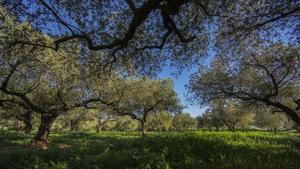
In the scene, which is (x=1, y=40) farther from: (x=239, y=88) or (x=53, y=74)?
(x=239, y=88)

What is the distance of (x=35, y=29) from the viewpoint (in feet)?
41.7

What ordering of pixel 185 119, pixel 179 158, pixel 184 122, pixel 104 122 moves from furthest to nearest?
pixel 184 122
pixel 185 119
pixel 104 122
pixel 179 158

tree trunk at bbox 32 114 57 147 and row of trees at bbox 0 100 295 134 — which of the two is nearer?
tree trunk at bbox 32 114 57 147

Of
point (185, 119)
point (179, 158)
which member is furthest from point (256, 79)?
point (185, 119)

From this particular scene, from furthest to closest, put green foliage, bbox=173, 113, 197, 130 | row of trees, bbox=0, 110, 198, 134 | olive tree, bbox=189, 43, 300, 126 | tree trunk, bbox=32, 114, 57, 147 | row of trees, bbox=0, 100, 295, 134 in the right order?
1. green foliage, bbox=173, 113, 197, 130
2. row of trees, bbox=0, 110, 198, 134
3. row of trees, bbox=0, 100, 295, 134
4. tree trunk, bbox=32, 114, 57, 147
5. olive tree, bbox=189, 43, 300, 126

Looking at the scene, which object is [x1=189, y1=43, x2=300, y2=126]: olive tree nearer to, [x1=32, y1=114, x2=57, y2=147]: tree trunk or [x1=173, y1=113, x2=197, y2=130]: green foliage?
[x1=32, y1=114, x2=57, y2=147]: tree trunk

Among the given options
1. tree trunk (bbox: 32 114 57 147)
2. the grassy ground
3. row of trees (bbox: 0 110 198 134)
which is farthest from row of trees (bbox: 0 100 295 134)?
the grassy ground

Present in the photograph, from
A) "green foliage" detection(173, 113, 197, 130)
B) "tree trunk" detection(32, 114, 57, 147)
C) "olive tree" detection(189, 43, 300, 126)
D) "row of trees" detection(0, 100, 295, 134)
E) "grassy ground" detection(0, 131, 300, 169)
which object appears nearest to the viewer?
"grassy ground" detection(0, 131, 300, 169)

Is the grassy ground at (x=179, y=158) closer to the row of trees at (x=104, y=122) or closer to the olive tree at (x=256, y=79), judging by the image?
the olive tree at (x=256, y=79)

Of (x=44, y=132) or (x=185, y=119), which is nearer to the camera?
(x=44, y=132)

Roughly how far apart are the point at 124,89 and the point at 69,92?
7519 millimetres

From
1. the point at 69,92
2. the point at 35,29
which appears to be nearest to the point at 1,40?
the point at 35,29

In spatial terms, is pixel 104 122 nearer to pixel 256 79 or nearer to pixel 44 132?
pixel 44 132

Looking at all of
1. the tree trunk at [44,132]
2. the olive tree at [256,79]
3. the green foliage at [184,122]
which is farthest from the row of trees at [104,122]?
the olive tree at [256,79]
